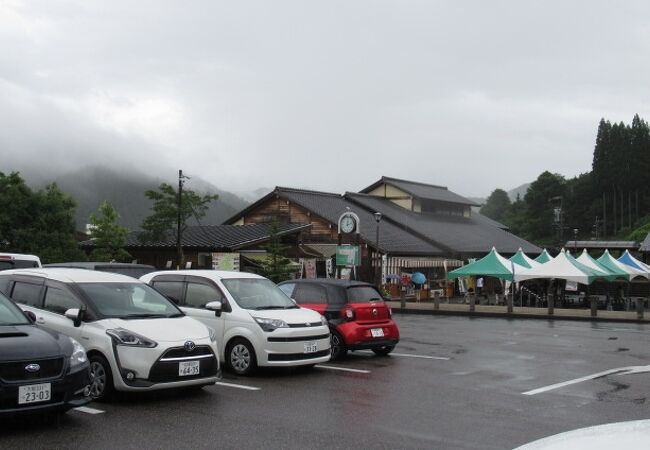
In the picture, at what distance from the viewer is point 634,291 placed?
3559 cm

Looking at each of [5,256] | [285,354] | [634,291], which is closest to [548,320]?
[634,291]

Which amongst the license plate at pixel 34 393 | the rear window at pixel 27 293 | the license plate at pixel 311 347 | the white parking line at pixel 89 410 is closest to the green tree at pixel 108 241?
the rear window at pixel 27 293

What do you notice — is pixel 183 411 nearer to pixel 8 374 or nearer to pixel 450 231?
pixel 8 374

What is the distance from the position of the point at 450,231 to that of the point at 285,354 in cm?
3832

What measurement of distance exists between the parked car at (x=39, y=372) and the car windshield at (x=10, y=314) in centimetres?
8

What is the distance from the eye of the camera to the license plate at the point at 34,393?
6219mm

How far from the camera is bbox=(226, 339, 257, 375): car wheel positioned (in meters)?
10.1

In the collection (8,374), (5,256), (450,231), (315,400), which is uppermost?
(450,231)

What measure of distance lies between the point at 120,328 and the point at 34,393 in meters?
1.79

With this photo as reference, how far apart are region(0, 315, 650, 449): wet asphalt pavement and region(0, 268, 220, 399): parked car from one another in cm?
37

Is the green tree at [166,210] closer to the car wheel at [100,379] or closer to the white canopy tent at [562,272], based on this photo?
the white canopy tent at [562,272]

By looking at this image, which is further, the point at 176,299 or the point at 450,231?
the point at 450,231

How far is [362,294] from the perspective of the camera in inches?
498

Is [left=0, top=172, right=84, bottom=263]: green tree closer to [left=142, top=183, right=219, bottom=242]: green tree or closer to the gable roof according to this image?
[left=142, top=183, right=219, bottom=242]: green tree
